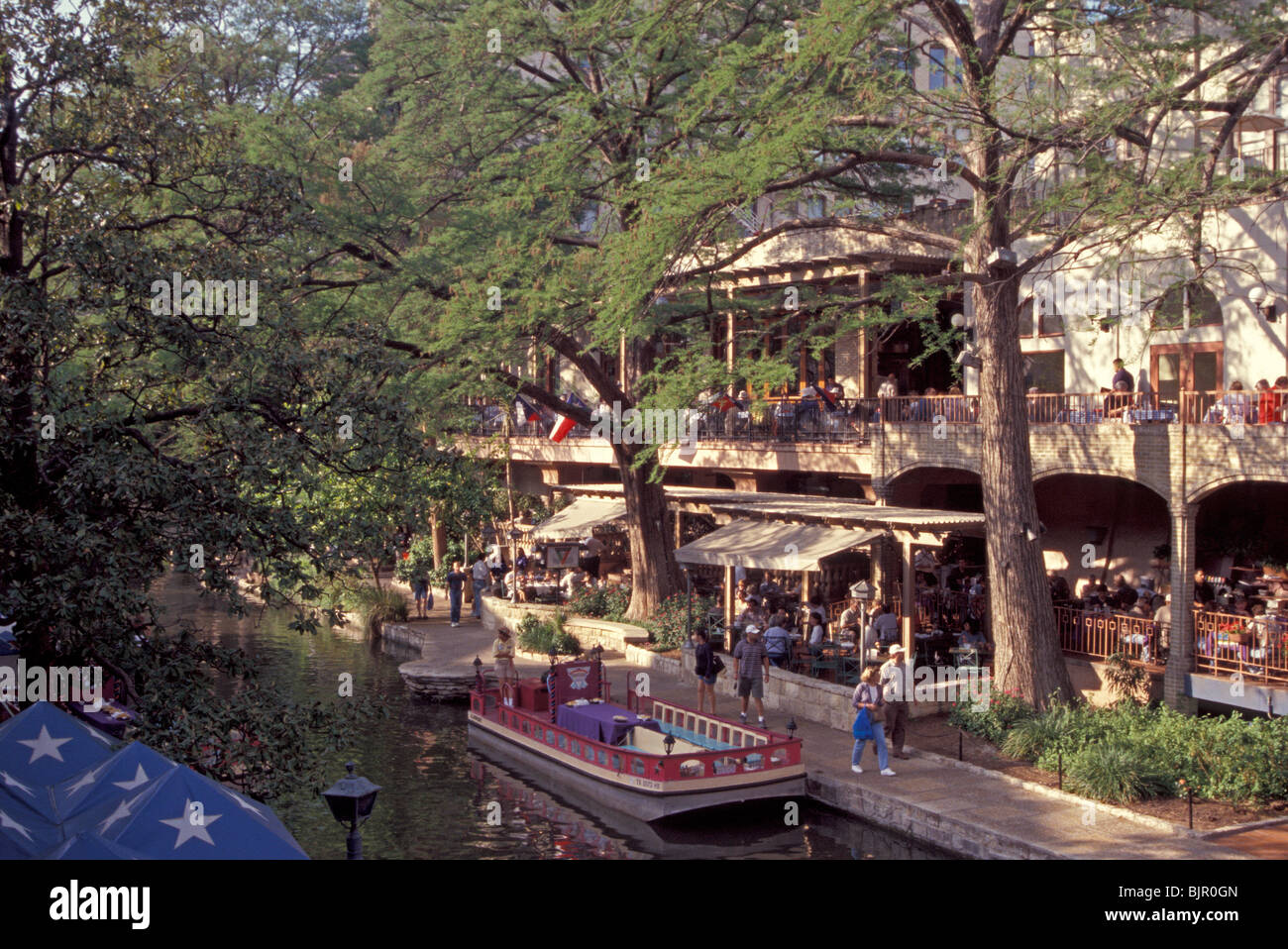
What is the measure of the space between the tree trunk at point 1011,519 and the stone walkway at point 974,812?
8.13ft

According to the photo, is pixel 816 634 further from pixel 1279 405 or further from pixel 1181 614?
pixel 1279 405

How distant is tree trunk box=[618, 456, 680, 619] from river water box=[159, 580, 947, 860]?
24.0 ft

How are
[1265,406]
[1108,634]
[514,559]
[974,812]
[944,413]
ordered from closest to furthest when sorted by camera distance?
1. [974,812]
2. [1265,406]
3. [1108,634]
4. [944,413]
5. [514,559]

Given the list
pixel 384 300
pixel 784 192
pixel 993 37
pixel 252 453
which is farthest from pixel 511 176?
pixel 252 453

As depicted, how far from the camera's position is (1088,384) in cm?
2381

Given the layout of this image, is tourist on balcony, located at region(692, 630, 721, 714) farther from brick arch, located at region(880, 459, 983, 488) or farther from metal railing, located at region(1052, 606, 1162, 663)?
brick arch, located at region(880, 459, 983, 488)

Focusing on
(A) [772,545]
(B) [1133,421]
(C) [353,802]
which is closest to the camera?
(C) [353,802]

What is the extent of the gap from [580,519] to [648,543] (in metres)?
3.57

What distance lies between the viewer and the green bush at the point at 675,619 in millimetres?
26031

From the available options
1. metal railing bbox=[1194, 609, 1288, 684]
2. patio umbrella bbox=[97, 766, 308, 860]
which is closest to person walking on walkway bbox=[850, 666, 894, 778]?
metal railing bbox=[1194, 609, 1288, 684]

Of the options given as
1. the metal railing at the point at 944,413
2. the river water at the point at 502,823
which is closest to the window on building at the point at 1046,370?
the metal railing at the point at 944,413

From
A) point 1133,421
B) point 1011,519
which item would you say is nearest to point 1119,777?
point 1011,519

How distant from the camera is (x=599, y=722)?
18.4 metres
